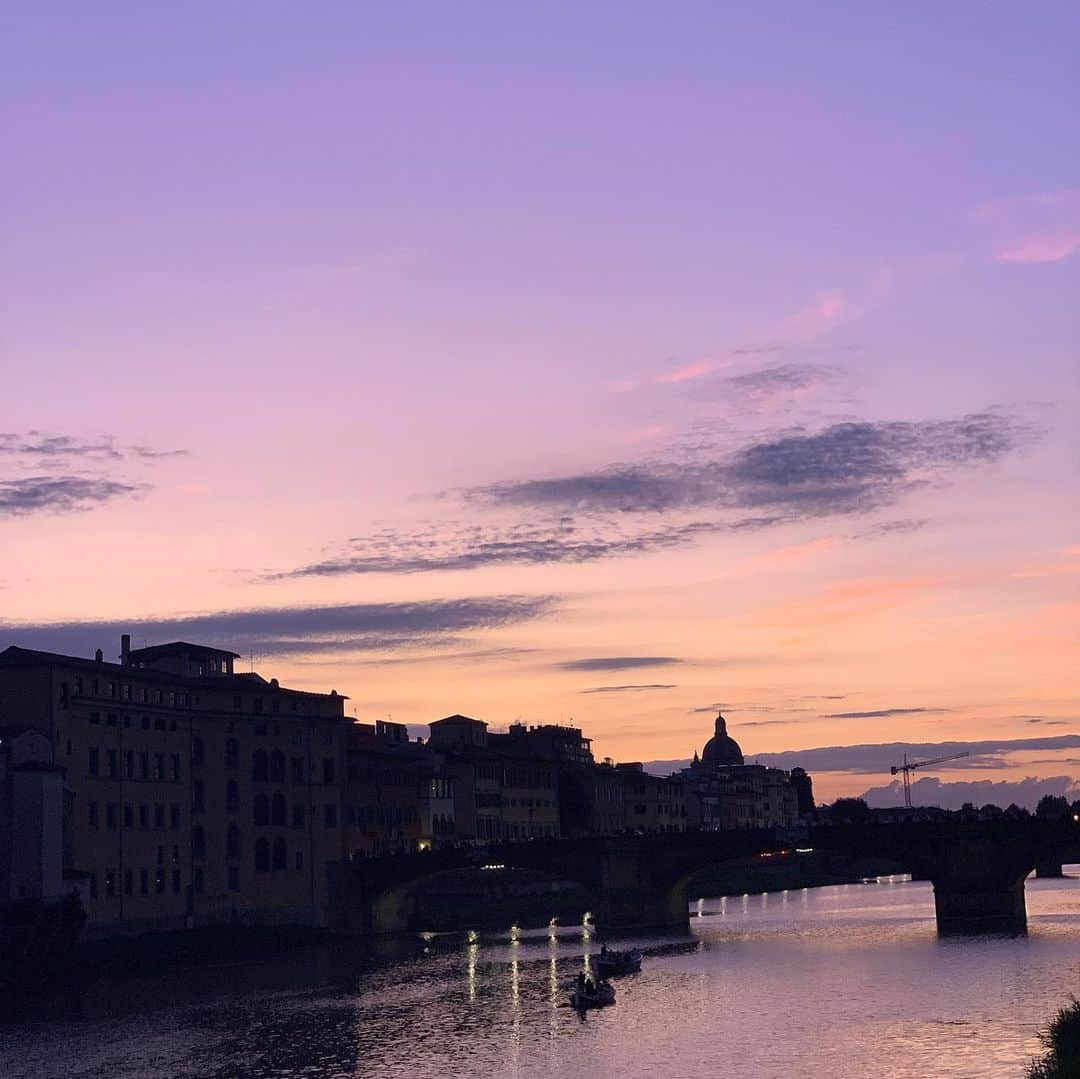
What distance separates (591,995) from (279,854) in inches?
2317

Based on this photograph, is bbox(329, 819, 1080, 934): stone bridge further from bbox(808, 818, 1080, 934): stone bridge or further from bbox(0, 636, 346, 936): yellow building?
bbox(0, 636, 346, 936): yellow building

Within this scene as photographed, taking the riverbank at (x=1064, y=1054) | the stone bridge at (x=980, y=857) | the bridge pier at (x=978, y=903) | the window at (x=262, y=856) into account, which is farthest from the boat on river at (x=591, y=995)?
the window at (x=262, y=856)

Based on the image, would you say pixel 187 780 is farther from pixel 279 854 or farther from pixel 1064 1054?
pixel 1064 1054

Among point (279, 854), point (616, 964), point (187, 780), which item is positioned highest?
point (187, 780)

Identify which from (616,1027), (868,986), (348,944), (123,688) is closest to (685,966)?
(868,986)

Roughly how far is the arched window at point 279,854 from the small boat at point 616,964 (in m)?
44.1

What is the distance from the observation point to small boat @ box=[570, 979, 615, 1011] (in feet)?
344

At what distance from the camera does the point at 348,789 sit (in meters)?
173

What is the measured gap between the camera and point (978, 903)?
154625mm

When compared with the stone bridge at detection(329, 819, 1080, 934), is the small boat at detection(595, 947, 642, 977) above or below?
below

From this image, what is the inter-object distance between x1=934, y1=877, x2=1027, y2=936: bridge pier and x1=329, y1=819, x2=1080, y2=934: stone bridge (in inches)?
3.4

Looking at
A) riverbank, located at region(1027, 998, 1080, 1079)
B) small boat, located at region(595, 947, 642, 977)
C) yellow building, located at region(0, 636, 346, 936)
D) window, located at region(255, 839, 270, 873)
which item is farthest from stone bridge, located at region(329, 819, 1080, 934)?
riverbank, located at region(1027, 998, 1080, 1079)

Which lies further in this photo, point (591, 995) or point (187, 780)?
point (187, 780)

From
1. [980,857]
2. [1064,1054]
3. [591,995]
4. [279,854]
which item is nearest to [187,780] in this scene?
[279,854]
